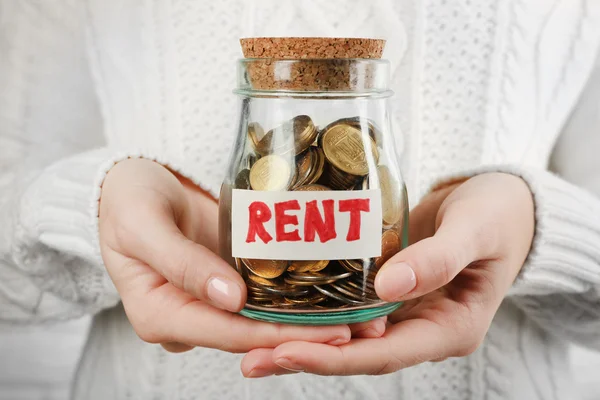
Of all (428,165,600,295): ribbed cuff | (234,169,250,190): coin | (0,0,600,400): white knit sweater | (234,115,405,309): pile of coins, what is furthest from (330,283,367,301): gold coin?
(0,0,600,400): white knit sweater

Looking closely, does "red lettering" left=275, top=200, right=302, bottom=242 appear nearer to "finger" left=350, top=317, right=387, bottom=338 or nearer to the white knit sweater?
"finger" left=350, top=317, right=387, bottom=338

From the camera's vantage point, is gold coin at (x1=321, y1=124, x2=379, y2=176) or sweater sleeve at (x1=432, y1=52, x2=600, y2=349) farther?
sweater sleeve at (x1=432, y1=52, x2=600, y2=349)

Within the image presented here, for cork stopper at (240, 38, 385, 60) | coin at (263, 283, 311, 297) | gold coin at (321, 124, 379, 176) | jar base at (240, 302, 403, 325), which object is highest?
cork stopper at (240, 38, 385, 60)

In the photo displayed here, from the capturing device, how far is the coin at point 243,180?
469 mm

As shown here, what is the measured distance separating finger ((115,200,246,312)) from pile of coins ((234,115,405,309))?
2 cm

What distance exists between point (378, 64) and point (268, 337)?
225 millimetres

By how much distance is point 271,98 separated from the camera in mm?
486

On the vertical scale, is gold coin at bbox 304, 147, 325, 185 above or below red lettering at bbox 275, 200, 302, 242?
above

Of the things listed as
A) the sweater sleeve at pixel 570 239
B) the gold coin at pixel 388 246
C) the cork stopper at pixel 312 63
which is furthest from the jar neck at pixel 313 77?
the sweater sleeve at pixel 570 239

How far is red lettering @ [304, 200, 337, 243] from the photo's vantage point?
0.43 m

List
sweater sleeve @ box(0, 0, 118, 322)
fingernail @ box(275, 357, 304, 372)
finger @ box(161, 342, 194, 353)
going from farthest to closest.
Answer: sweater sleeve @ box(0, 0, 118, 322)
finger @ box(161, 342, 194, 353)
fingernail @ box(275, 357, 304, 372)

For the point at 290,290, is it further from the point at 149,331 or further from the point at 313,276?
the point at 149,331

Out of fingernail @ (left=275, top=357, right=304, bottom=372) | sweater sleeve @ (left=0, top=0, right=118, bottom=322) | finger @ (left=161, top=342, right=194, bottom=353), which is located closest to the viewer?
fingernail @ (left=275, top=357, right=304, bottom=372)

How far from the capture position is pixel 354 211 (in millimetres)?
439
